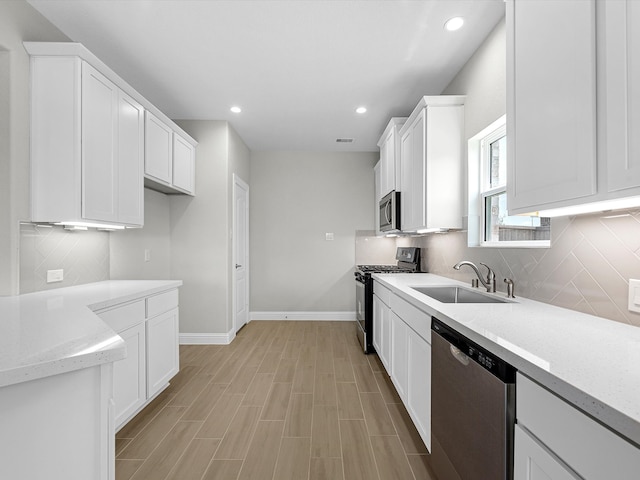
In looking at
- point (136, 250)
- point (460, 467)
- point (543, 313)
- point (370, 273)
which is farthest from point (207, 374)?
point (543, 313)

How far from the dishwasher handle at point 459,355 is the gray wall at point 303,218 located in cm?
363

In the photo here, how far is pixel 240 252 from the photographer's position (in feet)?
14.8

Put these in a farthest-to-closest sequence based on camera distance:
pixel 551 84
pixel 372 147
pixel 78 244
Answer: pixel 372 147
pixel 78 244
pixel 551 84

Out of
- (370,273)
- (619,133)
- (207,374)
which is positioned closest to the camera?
(619,133)

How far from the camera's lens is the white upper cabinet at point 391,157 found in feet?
11.1

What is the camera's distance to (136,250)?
314 centimetres

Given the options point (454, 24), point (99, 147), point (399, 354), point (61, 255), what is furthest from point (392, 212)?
point (61, 255)

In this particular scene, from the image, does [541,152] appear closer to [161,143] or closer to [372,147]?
[161,143]

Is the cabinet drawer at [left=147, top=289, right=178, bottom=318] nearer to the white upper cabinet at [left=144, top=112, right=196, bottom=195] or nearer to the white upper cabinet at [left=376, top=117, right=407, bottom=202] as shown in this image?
the white upper cabinet at [left=144, top=112, right=196, bottom=195]

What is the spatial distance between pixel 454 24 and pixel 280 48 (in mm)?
1248

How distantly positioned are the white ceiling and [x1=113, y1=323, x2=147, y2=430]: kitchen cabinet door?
2.10 m

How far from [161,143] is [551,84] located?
119 inches

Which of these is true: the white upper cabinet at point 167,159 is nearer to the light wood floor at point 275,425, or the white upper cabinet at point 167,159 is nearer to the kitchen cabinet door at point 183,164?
the kitchen cabinet door at point 183,164

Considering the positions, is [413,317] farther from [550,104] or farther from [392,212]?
[392,212]
